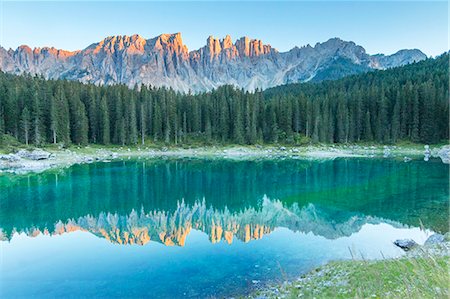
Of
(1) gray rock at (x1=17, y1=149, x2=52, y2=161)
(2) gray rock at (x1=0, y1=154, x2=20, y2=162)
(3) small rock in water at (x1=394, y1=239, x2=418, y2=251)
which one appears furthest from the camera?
(1) gray rock at (x1=17, y1=149, x2=52, y2=161)

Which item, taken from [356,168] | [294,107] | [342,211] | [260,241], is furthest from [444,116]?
[260,241]

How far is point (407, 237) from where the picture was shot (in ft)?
67.1

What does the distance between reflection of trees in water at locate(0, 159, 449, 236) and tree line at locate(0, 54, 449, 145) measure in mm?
36083

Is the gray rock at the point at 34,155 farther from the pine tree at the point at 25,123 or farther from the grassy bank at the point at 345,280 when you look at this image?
the grassy bank at the point at 345,280

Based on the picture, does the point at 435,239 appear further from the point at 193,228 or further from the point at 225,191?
the point at 225,191

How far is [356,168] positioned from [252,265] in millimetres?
42925

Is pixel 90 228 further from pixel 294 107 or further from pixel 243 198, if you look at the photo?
pixel 294 107

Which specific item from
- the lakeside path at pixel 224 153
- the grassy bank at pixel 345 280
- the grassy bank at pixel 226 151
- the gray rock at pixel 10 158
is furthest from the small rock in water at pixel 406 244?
the gray rock at pixel 10 158

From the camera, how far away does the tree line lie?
82750mm

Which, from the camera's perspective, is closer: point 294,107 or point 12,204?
point 12,204

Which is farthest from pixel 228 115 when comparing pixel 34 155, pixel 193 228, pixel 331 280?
pixel 331 280

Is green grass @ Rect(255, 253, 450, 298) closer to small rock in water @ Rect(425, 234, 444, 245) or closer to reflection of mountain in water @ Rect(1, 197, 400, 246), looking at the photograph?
small rock in water @ Rect(425, 234, 444, 245)

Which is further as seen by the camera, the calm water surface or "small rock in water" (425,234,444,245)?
"small rock in water" (425,234,444,245)

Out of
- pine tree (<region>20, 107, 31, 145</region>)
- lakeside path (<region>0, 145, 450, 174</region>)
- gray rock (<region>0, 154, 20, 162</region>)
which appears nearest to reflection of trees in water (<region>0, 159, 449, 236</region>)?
gray rock (<region>0, 154, 20, 162</region>)
